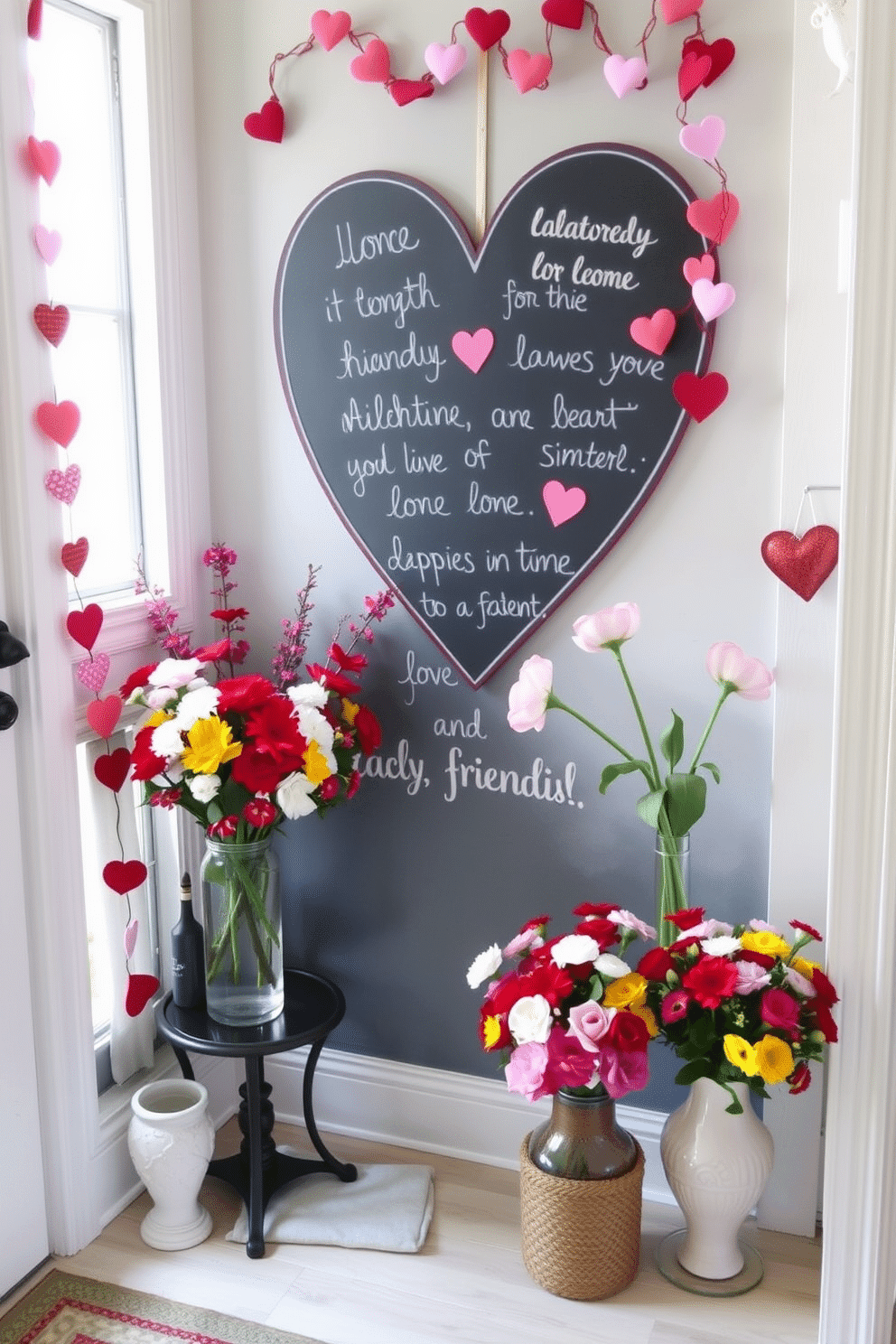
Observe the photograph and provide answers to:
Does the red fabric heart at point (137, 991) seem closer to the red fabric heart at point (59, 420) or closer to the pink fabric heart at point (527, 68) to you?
the red fabric heart at point (59, 420)

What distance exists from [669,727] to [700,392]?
0.55 meters

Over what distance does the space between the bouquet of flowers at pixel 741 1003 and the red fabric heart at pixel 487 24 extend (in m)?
1.45

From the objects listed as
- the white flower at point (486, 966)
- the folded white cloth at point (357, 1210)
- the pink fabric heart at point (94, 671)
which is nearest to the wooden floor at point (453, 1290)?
the folded white cloth at point (357, 1210)

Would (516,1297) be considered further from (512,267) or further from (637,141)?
(637,141)

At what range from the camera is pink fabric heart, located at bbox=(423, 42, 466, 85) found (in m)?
2.11

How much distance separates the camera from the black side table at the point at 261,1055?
216 cm

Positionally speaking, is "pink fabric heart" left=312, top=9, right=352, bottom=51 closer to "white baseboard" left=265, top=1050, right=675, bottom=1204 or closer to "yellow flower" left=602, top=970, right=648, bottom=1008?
"yellow flower" left=602, top=970, right=648, bottom=1008

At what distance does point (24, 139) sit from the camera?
6.35 feet

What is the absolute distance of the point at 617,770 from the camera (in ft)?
6.79

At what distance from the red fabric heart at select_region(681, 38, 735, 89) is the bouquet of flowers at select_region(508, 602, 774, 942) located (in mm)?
839

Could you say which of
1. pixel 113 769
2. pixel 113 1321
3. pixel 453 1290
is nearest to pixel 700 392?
pixel 113 769

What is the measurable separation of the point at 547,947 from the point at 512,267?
3.72 ft

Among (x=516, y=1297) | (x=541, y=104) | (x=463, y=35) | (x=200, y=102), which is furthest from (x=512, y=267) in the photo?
(x=516, y=1297)

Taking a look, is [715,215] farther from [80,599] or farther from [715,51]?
[80,599]
